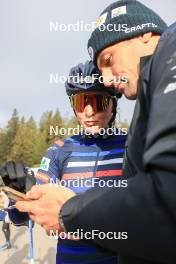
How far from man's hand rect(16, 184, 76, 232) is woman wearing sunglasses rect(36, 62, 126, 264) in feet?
3.54

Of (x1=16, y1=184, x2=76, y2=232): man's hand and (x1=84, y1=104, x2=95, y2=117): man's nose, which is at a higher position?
(x1=84, y1=104, x2=95, y2=117): man's nose

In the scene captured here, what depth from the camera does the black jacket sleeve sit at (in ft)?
2.82

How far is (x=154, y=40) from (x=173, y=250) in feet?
3.51

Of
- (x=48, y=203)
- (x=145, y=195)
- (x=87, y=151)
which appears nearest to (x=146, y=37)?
(x=48, y=203)

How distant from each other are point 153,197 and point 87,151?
5.87 feet

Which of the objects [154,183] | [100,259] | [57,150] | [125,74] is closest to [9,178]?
[57,150]

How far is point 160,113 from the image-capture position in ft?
2.91

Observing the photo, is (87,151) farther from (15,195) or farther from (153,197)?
(153,197)

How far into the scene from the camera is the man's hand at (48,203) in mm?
1234

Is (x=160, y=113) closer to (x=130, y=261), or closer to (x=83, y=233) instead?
(x=83, y=233)

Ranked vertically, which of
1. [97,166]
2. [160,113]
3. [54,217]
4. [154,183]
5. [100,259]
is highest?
[160,113]

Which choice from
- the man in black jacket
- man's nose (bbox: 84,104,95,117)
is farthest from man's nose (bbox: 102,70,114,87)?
man's nose (bbox: 84,104,95,117)

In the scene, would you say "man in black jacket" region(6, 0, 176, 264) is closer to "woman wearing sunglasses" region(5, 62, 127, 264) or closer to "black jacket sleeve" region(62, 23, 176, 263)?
"black jacket sleeve" region(62, 23, 176, 263)

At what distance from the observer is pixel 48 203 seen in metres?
1.28
